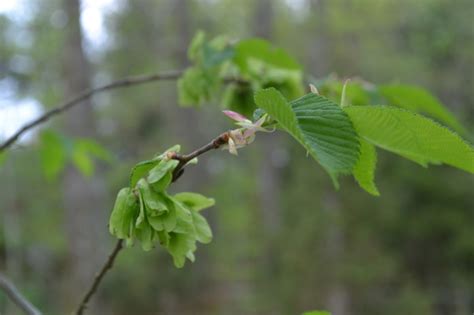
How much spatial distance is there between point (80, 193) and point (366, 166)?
4672mm

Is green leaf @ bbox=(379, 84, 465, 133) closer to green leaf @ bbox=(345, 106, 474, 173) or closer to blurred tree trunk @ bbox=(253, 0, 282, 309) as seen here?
green leaf @ bbox=(345, 106, 474, 173)

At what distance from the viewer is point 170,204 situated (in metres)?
0.57

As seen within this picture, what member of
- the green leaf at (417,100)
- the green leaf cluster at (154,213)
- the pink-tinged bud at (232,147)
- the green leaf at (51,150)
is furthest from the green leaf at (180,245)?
the green leaf at (51,150)

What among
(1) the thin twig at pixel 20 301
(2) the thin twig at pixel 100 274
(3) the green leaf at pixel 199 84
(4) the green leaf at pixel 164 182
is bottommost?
(1) the thin twig at pixel 20 301

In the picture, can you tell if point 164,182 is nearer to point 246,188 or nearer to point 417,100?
point 417,100

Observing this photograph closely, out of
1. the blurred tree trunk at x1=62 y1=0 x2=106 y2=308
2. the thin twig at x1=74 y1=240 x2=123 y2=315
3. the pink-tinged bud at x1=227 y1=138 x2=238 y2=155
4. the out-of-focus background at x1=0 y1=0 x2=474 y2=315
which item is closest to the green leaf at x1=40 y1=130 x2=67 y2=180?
the out-of-focus background at x1=0 y1=0 x2=474 y2=315

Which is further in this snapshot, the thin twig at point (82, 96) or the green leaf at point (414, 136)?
the thin twig at point (82, 96)

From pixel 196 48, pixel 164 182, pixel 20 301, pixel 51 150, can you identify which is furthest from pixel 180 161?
pixel 51 150

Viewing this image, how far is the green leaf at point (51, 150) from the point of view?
123cm

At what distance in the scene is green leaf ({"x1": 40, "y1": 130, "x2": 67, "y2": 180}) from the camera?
1.23 meters

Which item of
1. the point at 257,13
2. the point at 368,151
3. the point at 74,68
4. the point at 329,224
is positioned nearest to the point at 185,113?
the point at 257,13

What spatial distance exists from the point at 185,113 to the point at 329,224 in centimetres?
356

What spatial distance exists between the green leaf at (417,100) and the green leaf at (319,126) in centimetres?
54

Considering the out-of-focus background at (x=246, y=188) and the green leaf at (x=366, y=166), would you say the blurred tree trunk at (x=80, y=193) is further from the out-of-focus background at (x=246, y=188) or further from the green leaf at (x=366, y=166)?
the green leaf at (x=366, y=166)
